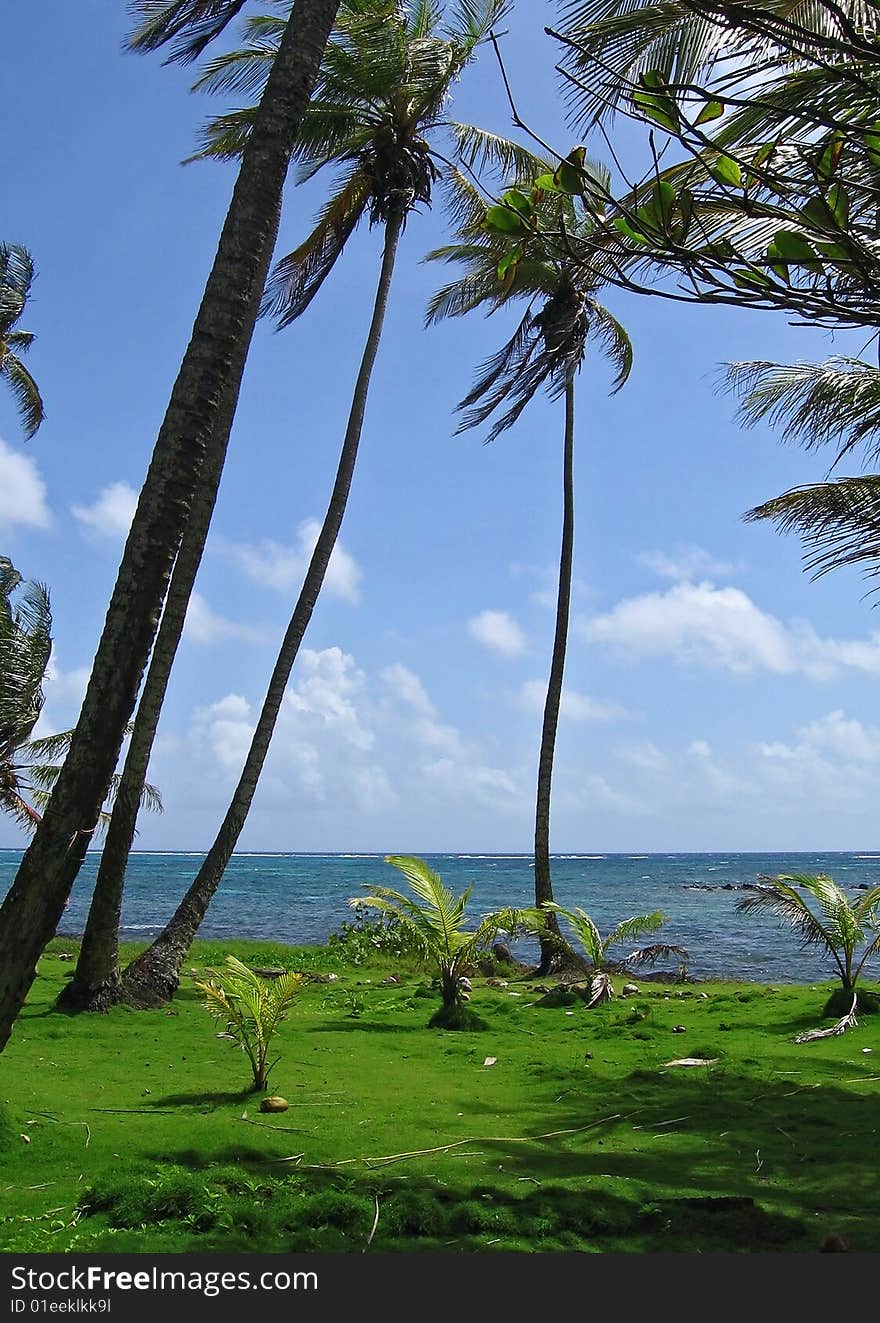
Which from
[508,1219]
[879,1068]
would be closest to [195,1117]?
[508,1219]

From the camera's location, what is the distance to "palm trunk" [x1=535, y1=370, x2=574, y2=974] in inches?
596

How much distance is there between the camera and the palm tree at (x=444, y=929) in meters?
9.74

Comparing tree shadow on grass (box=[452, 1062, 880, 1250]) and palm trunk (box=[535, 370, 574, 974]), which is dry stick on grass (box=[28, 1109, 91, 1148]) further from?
palm trunk (box=[535, 370, 574, 974])

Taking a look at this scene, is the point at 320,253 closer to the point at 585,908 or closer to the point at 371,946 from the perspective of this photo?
the point at 371,946

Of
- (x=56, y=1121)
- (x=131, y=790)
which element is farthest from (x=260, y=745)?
(x=56, y=1121)

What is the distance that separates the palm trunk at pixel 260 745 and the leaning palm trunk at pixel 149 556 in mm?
5864

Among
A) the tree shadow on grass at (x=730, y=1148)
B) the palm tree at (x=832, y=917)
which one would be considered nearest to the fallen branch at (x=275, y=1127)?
the tree shadow on grass at (x=730, y=1148)

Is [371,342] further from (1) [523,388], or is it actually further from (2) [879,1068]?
(2) [879,1068]

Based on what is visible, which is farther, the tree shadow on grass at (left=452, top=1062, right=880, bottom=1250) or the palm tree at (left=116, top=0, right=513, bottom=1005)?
the palm tree at (left=116, top=0, right=513, bottom=1005)

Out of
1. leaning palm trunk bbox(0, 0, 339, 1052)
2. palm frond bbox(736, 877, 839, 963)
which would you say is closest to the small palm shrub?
leaning palm trunk bbox(0, 0, 339, 1052)

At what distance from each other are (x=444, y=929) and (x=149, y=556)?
6794 millimetres

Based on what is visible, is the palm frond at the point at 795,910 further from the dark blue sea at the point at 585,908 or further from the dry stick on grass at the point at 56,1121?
the dry stick on grass at the point at 56,1121

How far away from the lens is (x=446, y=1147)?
5.14 m

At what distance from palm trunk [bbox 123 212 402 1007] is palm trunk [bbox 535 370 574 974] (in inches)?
177
